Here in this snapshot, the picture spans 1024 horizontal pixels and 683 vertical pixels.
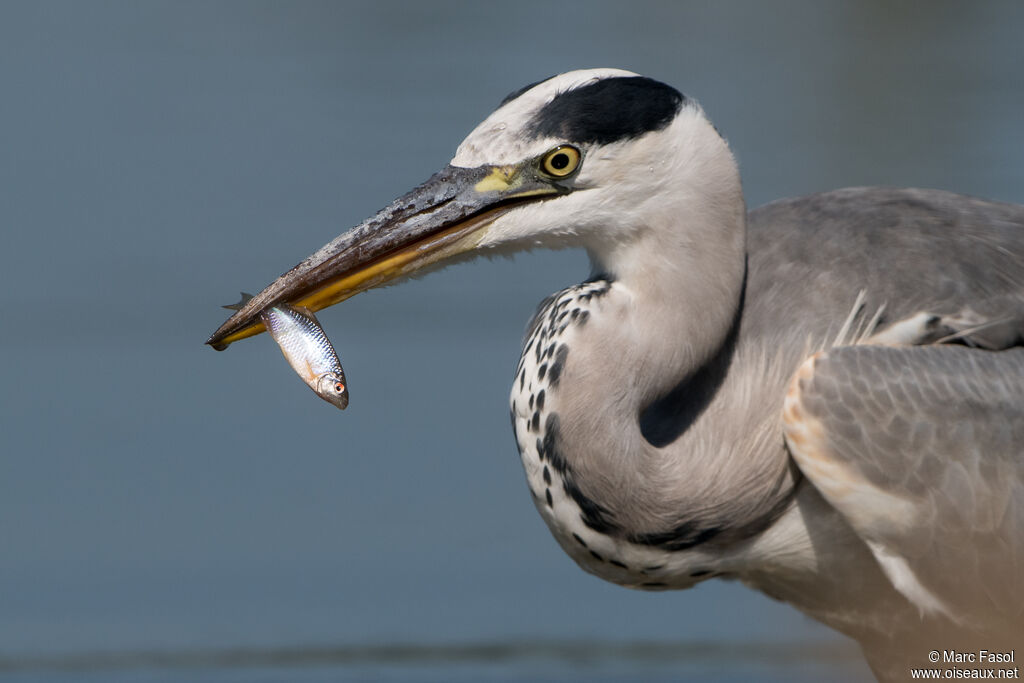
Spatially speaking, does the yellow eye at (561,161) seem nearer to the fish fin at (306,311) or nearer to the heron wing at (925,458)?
the fish fin at (306,311)

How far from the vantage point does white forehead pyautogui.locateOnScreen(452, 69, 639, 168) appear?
352cm

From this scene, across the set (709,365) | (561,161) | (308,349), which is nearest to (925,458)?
(709,365)

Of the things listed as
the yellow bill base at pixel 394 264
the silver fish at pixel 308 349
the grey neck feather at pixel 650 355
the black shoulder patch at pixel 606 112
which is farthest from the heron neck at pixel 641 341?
the silver fish at pixel 308 349

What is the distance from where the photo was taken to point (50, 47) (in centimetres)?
874

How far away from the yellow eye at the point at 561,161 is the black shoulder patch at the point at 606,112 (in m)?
0.03

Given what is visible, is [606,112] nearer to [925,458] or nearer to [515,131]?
[515,131]

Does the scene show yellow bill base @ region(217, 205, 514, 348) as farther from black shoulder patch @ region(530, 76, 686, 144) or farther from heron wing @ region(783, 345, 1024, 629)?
heron wing @ region(783, 345, 1024, 629)

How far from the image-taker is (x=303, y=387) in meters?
6.45

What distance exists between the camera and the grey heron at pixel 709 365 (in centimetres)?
357

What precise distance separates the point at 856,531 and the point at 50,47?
6389 mm

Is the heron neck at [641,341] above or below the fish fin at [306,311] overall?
below

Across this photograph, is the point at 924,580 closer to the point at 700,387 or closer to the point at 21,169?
the point at 700,387

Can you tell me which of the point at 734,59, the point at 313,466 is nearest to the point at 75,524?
the point at 313,466

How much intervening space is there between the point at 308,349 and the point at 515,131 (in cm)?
66
